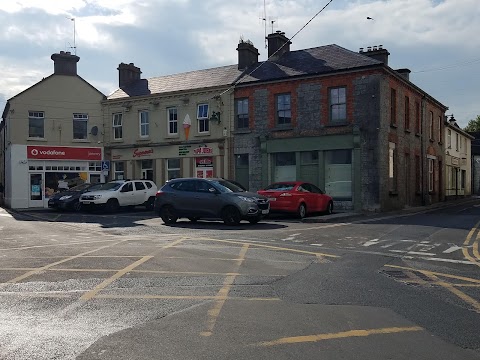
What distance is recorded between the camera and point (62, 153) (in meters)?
32.8

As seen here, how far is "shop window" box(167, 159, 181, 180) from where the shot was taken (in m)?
31.1

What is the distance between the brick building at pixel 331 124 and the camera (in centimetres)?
2450

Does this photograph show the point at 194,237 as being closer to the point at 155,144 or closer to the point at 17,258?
the point at 17,258

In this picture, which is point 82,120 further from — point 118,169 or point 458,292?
point 458,292

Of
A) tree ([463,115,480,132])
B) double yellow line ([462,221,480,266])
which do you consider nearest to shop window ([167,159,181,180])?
double yellow line ([462,221,480,266])

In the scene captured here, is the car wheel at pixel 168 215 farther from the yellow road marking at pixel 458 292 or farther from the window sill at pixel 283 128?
the yellow road marking at pixel 458 292

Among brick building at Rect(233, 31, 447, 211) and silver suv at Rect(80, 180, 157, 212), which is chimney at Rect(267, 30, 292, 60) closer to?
brick building at Rect(233, 31, 447, 211)

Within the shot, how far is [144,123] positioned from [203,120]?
Answer: 15.4 feet

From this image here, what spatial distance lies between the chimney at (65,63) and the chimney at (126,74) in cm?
304

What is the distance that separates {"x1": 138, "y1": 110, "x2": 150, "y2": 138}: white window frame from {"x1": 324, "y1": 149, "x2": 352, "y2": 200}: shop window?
12320 millimetres

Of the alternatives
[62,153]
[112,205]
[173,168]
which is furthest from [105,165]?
[112,205]

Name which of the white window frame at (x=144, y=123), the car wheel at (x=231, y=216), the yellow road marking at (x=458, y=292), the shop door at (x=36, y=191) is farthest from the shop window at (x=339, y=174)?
the shop door at (x=36, y=191)

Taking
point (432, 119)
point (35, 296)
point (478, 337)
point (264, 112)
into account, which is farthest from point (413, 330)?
point (432, 119)

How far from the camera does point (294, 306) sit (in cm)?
650
